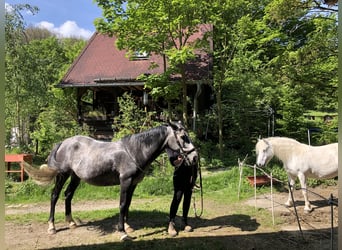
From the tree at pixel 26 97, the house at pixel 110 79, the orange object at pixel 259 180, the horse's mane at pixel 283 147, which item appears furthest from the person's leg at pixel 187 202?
the house at pixel 110 79

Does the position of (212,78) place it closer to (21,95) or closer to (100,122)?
(100,122)

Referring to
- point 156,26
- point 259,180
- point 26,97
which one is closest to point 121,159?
point 259,180

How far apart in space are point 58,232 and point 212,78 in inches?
392

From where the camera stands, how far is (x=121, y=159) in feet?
15.1

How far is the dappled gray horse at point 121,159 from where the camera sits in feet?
14.8

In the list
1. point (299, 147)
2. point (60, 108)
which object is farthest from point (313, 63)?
point (60, 108)

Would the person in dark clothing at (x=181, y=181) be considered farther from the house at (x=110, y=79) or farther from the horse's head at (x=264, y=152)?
the house at (x=110, y=79)

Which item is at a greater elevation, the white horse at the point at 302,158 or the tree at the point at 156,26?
the tree at the point at 156,26

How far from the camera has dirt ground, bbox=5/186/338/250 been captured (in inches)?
169

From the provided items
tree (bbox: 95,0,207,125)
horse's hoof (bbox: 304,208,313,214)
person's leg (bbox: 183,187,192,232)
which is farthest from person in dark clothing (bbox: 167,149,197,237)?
tree (bbox: 95,0,207,125)

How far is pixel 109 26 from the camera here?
11875mm

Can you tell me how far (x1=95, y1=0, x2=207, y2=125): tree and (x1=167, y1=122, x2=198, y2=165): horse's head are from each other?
6.54 metres

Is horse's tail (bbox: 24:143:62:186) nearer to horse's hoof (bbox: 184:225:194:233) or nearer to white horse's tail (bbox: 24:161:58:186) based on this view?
white horse's tail (bbox: 24:161:58:186)

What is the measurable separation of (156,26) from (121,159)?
25.7 ft
